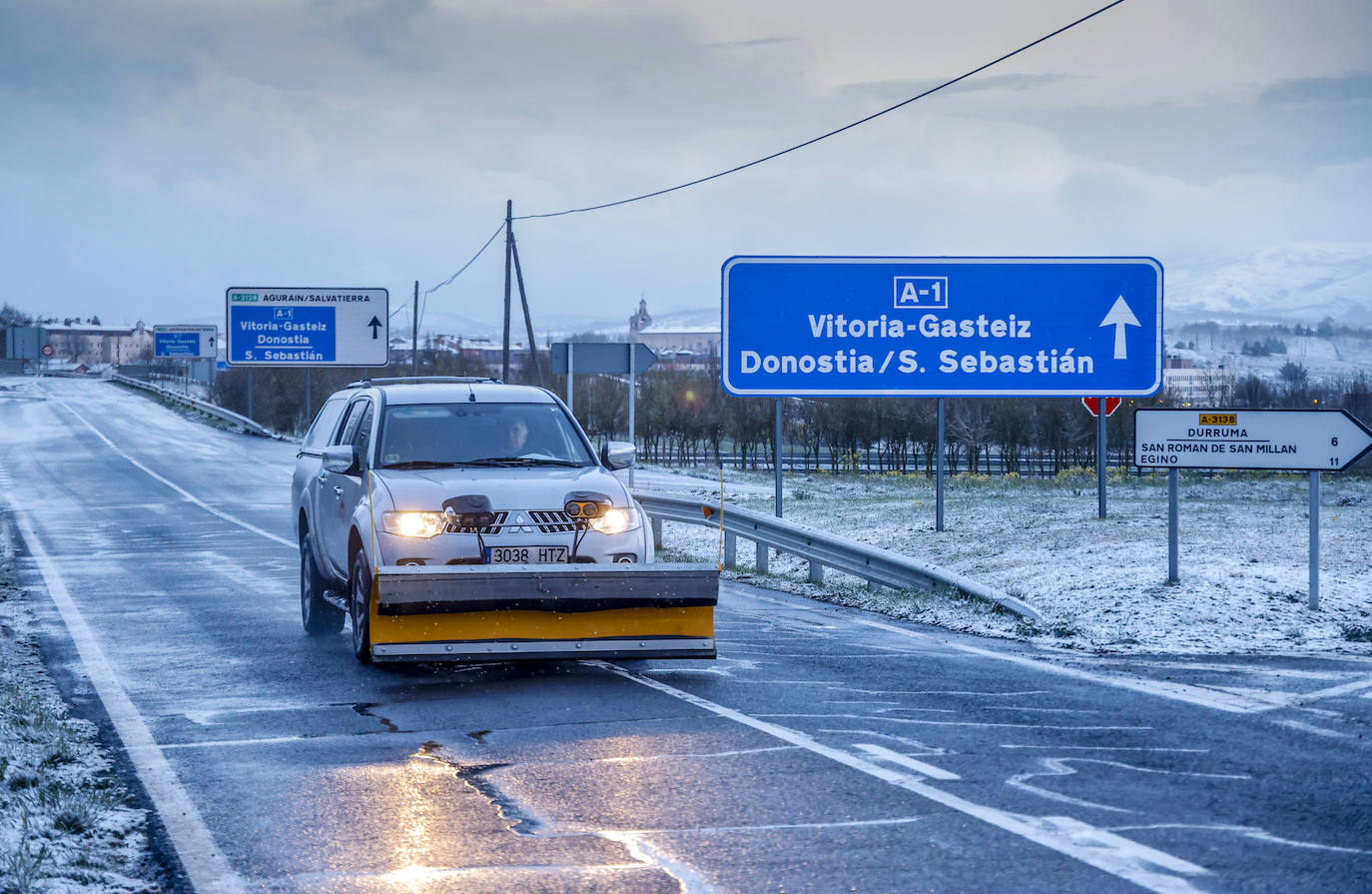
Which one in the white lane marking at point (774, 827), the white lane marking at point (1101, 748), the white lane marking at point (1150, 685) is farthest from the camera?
the white lane marking at point (1150, 685)

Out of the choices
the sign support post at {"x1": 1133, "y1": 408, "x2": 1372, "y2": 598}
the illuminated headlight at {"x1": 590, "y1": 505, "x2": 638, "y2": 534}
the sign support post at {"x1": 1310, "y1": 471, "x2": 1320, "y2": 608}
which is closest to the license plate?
the illuminated headlight at {"x1": 590, "y1": 505, "x2": 638, "y2": 534}

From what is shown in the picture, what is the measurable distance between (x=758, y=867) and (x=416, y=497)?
15.2 feet

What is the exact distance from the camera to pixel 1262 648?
10.4 metres

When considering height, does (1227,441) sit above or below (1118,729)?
above

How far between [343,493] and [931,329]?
1065 cm

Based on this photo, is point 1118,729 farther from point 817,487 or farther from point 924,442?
point 924,442

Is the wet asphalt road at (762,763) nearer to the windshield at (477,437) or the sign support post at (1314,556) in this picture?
the windshield at (477,437)

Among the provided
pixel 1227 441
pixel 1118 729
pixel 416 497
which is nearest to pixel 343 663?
pixel 416 497

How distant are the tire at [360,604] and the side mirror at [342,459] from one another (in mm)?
696

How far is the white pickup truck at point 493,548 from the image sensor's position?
8.56 m

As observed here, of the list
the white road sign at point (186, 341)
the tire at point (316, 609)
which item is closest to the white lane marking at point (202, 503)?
the tire at point (316, 609)

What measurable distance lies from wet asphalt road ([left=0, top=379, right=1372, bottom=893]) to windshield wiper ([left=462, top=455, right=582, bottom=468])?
4.72 ft

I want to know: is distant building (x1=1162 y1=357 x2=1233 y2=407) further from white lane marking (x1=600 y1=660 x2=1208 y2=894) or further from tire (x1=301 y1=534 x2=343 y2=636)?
white lane marking (x1=600 y1=660 x2=1208 y2=894)

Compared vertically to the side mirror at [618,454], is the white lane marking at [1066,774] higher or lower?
lower
